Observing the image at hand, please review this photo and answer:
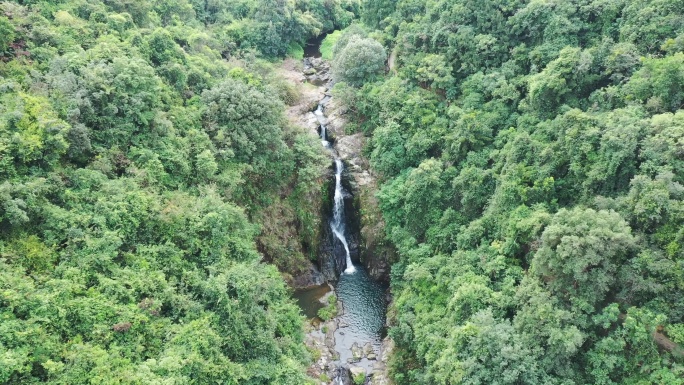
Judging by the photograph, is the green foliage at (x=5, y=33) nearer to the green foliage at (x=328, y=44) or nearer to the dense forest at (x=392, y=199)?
the dense forest at (x=392, y=199)

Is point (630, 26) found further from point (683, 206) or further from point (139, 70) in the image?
point (139, 70)

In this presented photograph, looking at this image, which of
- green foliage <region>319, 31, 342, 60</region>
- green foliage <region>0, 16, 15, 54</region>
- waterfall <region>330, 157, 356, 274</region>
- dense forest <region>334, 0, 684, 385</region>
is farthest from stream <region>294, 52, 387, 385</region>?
green foliage <region>0, 16, 15, 54</region>

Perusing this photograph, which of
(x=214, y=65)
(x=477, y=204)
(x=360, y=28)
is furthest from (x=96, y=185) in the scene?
(x=360, y=28)

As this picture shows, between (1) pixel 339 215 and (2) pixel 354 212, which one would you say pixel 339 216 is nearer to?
(1) pixel 339 215

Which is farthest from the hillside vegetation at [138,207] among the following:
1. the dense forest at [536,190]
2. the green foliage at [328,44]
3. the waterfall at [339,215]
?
the green foliage at [328,44]

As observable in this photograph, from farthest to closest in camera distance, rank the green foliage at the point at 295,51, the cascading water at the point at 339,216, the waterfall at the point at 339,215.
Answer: the green foliage at the point at 295,51 < the waterfall at the point at 339,215 < the cascading water at the point at 339,216

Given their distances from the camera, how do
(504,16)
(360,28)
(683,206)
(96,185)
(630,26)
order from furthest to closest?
1. (360,28)
2. (504,16)
3. (630,26)
4. (96,185)
5. (683,206)
